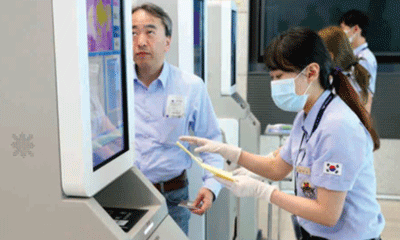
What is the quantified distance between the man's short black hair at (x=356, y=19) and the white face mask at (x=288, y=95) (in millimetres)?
3022

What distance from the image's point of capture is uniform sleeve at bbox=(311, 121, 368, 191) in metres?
1.41

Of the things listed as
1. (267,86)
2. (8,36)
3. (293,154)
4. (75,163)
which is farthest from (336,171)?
(267,86)

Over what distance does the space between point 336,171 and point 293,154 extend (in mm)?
309

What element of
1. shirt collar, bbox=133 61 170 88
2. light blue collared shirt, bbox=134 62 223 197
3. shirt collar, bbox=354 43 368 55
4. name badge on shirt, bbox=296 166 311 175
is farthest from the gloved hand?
shirt collar, bbox=354 43 368 55

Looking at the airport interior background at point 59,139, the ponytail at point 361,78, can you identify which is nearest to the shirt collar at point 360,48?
the ponytail at point 361,78

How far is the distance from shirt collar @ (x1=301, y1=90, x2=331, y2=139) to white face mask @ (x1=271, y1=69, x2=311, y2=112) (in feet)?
0.20

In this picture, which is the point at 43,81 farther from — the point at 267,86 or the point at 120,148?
the point at 267,86

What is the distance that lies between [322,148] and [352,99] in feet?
0.93

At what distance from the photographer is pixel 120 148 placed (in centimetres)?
111

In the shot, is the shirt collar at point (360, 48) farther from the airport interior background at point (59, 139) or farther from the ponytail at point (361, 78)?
the airport interior background at point (59, 139)

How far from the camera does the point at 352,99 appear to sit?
63.9 inches

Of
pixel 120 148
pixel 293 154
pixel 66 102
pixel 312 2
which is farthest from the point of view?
pixel 312 2

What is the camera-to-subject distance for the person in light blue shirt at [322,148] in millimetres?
1426

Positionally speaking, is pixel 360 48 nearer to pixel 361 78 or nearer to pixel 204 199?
pixel 361 78
